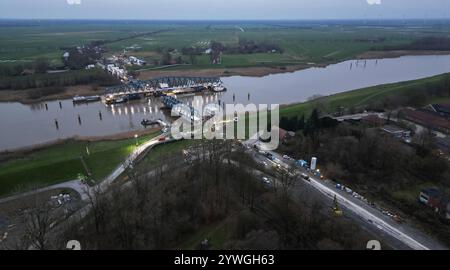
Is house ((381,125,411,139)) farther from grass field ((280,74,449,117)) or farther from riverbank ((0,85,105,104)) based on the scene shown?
riverbank ((0,85,105,104))

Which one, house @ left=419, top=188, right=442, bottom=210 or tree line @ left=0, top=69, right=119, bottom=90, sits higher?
tree line @ left=0, top=69, right=119, bottom=90

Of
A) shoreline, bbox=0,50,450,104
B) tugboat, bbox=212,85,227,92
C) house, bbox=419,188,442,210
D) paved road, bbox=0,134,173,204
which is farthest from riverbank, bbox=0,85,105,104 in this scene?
house, bbox=419,188,442,210

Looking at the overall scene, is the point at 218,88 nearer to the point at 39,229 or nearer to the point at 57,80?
the point at 57,80

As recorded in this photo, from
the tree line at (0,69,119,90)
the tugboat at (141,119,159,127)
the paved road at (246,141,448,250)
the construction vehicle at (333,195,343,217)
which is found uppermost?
the tree line at (0,69,119,90)

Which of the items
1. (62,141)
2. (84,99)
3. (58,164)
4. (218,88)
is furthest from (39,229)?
(218,88)

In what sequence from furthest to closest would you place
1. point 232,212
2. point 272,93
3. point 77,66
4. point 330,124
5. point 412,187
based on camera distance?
1. point 77,66
2. point 272,93
3. point 330,124
4. point 412,187
5. point 232,212
